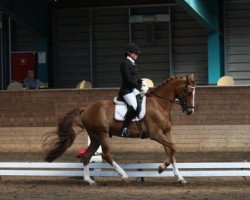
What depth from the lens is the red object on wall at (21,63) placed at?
27125mm

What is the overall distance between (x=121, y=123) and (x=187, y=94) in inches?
56.3

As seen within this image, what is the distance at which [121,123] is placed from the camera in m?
13.9

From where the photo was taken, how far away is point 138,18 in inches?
1017

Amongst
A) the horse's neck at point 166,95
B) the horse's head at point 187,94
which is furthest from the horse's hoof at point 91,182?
the horse's head at point 187,94

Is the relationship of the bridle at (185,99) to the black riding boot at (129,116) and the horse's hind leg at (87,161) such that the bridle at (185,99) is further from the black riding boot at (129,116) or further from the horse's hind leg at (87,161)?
the horse's hind leg at (87,161)

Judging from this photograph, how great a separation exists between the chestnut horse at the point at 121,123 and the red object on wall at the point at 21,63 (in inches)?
511

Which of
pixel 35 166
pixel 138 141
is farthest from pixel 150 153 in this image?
pixel 35 166

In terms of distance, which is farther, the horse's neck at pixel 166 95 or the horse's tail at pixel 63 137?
the horse's tail at pixel 63 137

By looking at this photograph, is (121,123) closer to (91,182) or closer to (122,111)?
(122,111)

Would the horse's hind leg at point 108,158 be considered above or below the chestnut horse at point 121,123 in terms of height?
below

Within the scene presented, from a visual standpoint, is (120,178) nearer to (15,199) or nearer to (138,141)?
(15,199)

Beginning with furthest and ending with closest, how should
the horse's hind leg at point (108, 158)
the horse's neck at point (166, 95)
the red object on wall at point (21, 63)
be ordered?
the red object on wall at point (21, 63), the horse's neck at point (166, 95), the horse's hind leg at point (108, 158)

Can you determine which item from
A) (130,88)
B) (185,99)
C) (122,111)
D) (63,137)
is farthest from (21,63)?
(185,99)

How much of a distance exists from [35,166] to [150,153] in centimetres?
589
